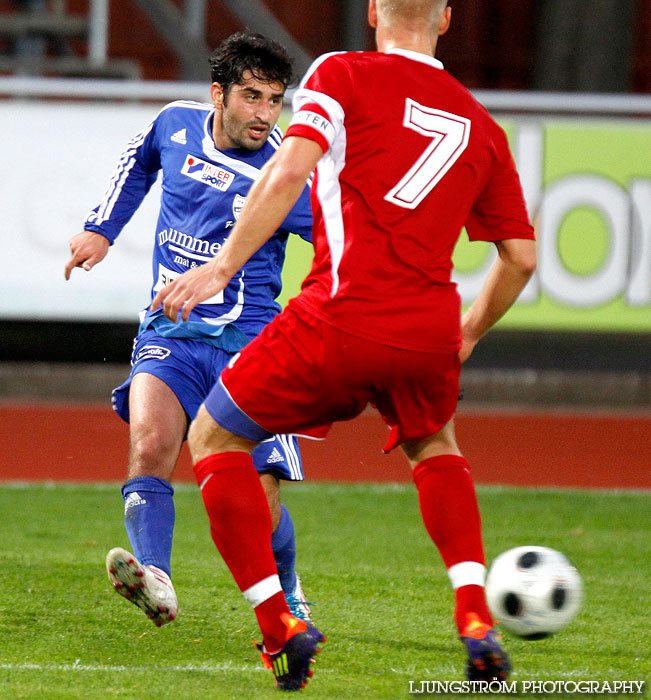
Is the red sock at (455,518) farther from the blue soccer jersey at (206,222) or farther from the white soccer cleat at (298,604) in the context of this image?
the blue soccer jersey at (206,222)

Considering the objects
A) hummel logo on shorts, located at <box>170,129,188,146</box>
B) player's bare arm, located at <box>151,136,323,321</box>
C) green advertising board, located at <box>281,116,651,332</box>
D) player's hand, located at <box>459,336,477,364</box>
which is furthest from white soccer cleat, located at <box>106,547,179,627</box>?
green advertising board, located at <box>281,116,651,332</box>

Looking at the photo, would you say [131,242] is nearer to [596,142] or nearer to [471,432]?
[471,432]

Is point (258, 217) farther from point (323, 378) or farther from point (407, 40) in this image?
point (407, 40)

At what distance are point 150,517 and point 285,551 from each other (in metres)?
0.56

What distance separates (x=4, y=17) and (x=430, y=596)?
10.8 meters

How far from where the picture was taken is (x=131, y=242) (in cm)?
1054

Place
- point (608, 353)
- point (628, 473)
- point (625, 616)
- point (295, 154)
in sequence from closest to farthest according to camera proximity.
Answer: point (295, 154) < point (625, 616) < point (628, 473) < point (608, 353)

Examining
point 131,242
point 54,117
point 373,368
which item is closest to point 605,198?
point 131,242

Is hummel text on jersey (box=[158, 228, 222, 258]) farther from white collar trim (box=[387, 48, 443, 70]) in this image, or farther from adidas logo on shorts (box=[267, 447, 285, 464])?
white collar trim (box=[387, 48, 443, 70])

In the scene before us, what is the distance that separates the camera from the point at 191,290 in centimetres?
322

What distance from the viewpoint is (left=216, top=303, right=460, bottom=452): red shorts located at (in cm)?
329

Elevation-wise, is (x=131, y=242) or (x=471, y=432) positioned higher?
(x=131, y=242)

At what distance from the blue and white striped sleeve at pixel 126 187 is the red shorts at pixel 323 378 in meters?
1.51

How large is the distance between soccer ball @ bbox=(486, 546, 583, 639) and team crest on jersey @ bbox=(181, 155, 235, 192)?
1.70m
